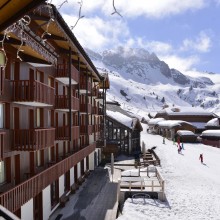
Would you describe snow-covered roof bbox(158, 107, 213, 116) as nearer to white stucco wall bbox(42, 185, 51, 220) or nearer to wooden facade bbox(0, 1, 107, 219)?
wooden facade bbox(0, 1, 107, 219)

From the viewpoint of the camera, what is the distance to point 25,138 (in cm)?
1466

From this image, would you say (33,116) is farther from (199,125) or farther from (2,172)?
A: (199,125)

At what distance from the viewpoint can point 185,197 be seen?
A: 24047mm

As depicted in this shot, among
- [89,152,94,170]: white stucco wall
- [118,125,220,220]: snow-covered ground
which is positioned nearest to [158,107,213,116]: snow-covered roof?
[118,125,220,220]: snow-covered ground

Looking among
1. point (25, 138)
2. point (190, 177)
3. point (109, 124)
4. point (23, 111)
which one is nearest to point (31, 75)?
point (23, 111)

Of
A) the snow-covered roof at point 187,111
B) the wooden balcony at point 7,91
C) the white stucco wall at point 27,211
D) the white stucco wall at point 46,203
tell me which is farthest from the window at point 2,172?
the snow-covered roof at point 187,111

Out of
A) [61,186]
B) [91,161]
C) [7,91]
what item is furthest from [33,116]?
[91,161]

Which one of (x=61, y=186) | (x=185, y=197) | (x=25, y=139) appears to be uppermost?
(x=25, y=139)

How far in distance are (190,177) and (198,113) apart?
197 ft

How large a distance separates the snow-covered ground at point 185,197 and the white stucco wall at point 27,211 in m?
4.66

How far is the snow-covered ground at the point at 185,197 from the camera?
1970 centimetres

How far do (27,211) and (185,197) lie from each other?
1191cm

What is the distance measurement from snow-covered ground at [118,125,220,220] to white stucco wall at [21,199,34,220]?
15.3 ft

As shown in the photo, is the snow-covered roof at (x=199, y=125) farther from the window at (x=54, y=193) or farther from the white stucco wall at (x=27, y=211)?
the white stucco wall at (x=27, y=211)
